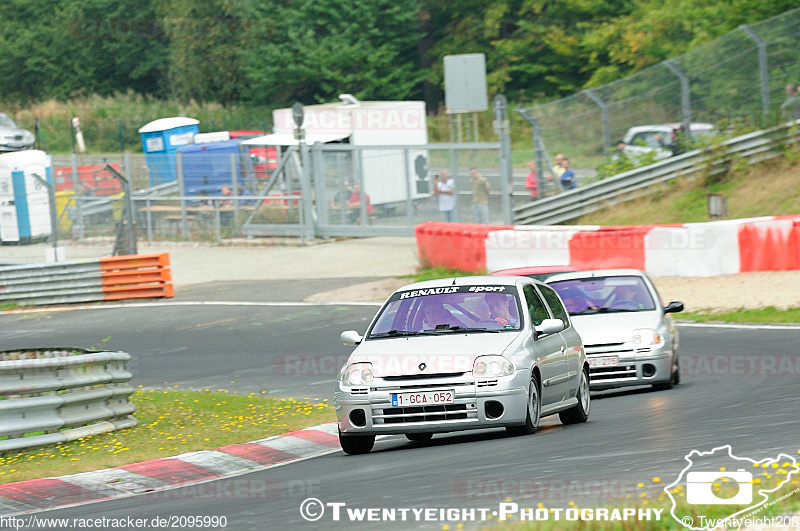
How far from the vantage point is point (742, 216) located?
27.5 metres

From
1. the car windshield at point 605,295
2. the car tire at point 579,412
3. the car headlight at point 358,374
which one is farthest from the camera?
the car windshield at point 605,295

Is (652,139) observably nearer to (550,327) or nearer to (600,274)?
(600,274)

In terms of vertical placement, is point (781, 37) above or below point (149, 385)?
above

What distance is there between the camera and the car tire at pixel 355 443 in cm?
1026

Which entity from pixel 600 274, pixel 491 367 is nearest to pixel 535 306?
pixel 491 367

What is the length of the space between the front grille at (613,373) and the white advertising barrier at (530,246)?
32.6 ft

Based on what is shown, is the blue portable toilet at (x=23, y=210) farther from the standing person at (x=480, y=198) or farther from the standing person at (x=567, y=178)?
the standing person at (x=567, y=178)

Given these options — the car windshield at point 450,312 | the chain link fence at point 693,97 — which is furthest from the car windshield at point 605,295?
the chain link fence at point 693,97

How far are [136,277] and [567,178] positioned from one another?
33.6ft

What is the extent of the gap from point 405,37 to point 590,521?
196 ft

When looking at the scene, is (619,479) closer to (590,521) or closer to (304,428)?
(590,521)

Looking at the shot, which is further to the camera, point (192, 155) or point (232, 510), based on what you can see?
point (192, 155)

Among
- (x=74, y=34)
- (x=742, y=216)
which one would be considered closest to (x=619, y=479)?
(x=742, y=216)

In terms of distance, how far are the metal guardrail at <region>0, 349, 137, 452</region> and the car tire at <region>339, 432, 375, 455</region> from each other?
236 cm
